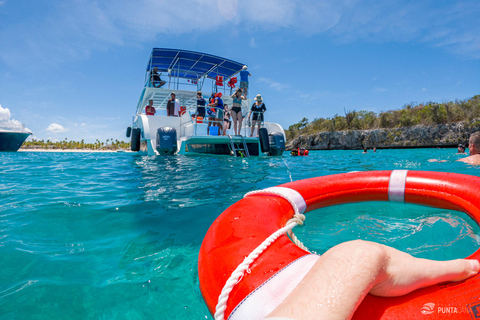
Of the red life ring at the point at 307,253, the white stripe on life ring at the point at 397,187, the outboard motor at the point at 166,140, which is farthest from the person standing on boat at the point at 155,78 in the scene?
Result: the white stripe on life ring at the point at 397,187

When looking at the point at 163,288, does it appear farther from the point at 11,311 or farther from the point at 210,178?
the point at 210,178

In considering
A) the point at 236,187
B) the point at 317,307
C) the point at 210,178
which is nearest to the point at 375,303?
the point at 317,307

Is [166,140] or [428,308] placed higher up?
[166,140]

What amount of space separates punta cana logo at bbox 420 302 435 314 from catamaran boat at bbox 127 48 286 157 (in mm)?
6976

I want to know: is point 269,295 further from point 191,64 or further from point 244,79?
point 191,64

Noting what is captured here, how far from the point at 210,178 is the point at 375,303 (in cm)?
348

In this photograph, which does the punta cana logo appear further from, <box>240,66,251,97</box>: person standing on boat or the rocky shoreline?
the rocky shoreline

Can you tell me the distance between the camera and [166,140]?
7836 mm

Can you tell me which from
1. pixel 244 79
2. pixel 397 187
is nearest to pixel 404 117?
pixel 244 79

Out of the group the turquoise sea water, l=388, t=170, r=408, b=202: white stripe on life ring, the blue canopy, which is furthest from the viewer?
the blue canopy

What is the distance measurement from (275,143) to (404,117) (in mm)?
25214

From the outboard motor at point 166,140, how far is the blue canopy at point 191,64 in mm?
3595

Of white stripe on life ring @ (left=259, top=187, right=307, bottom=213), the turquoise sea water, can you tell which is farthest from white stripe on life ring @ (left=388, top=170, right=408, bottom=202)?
white stripe on life ring @ (left=259, top=187, right=307, bottom=213)

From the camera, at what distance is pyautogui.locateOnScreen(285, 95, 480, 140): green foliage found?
25031 millimetres
